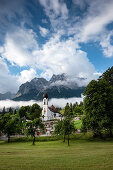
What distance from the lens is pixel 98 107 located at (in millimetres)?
28750

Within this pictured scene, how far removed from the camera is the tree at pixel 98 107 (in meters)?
27.7

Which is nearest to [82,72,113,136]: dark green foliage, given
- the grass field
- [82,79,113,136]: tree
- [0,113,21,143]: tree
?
[82,79,113,136]: tree

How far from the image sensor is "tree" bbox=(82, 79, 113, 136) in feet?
90.7

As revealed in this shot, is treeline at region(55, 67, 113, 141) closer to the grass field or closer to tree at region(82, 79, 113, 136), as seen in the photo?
tree at region(82, 79, 113, 136)

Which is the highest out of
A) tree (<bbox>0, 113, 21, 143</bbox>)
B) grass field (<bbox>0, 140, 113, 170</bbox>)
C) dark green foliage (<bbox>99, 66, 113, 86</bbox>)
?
dark green foliage (<bbox>99, 66, 113, 86</bbox>)

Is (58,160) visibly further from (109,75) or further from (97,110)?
(109,75)

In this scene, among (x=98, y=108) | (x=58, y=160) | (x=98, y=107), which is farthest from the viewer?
(x=98, y=107)

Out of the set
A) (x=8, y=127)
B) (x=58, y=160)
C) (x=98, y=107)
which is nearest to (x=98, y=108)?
(x=98, y=107)

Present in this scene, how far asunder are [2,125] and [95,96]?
1273 inches

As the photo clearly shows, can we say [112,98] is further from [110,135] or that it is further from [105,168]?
[105,168]

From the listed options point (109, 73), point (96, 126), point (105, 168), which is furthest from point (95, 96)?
point (105, 168)

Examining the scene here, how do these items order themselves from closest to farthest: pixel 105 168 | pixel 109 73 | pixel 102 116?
pixel 105 168, pixel 102 116, pixel 109 73

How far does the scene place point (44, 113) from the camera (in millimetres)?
90062

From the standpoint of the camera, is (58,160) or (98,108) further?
(98,108)
